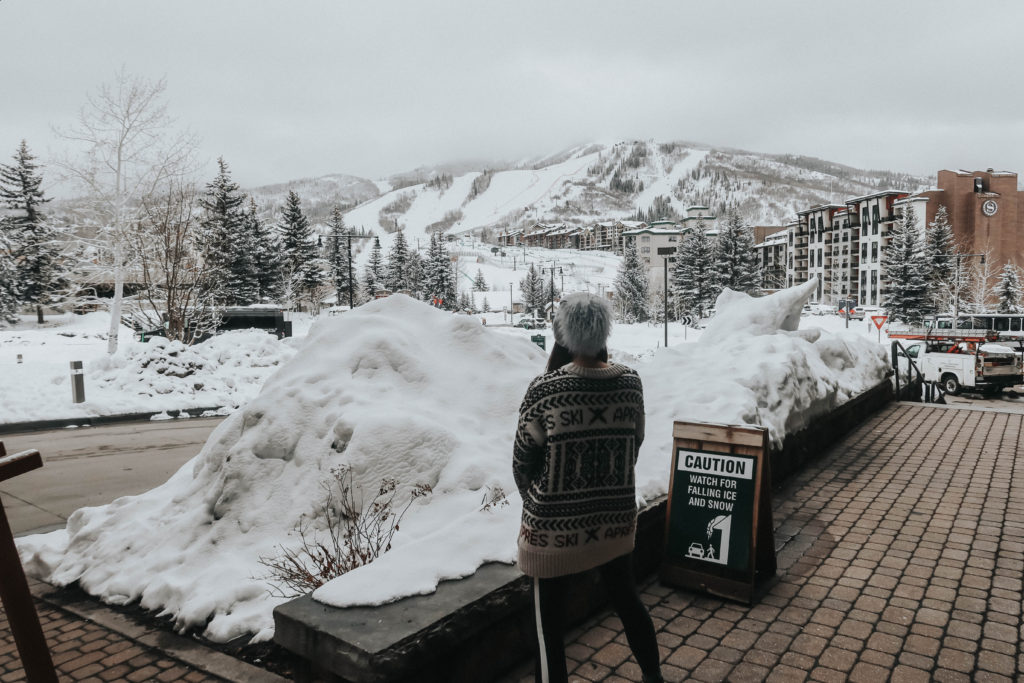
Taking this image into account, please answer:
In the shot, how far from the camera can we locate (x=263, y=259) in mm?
58781

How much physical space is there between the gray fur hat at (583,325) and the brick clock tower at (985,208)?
81.7 metres

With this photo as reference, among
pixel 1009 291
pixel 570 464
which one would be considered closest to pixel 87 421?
pixel 570 464

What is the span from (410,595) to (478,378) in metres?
3.13

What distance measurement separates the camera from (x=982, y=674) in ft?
11.1

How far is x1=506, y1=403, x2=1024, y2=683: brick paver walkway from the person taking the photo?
11.5 ft

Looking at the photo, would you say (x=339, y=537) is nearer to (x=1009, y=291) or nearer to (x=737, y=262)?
(x=1009, y=291)

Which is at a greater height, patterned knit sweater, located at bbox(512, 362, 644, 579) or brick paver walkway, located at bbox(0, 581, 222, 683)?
patterned knit sweater, located at bbox(512, 362, 644, 579)

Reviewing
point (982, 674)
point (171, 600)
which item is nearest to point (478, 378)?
point (171, 600)

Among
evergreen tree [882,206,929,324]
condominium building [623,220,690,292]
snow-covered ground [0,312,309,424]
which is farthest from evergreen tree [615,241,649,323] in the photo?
snow-covered ground [0,312,309,424]

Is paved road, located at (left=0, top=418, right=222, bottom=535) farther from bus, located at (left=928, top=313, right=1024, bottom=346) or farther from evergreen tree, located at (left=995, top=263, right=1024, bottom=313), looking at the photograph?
evergreen tree, located at (left=995, top=263, right=1024, bottom=313)

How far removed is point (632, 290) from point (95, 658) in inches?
3463

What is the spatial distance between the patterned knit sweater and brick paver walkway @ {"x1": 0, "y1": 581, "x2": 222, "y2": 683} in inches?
86.0

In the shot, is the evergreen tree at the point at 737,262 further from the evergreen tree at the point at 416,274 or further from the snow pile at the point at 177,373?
the snow pile at the point at 177,373

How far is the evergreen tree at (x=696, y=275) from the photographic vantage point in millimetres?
71500
